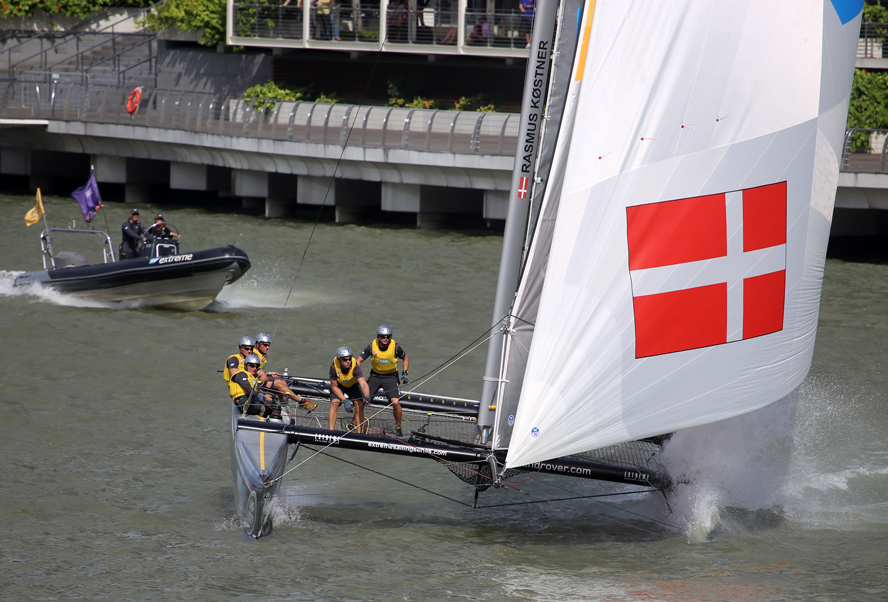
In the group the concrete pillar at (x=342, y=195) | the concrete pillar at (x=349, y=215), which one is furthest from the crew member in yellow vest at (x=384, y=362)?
the concrete pillar at (x=349, y=215)

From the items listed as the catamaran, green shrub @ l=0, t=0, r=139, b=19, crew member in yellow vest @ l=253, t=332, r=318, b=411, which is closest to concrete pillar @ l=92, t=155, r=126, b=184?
green shrub @ l=0, t=0, r=139, b=19

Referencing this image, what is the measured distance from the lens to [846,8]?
31.4 feet

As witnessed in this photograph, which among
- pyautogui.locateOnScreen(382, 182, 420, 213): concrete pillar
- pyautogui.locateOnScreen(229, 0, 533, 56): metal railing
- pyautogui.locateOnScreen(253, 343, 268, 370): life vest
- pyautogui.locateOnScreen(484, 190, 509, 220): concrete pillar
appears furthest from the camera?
pyautogui.locateOnScreen(229, 0, 533, 56): metal railing

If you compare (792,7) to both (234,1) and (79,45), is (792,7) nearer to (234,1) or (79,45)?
(234,1)

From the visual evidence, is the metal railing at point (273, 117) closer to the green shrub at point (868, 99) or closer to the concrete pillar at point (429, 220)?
the concrete pillar at point (429, 220)

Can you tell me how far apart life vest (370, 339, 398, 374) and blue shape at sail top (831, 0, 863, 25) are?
573cm

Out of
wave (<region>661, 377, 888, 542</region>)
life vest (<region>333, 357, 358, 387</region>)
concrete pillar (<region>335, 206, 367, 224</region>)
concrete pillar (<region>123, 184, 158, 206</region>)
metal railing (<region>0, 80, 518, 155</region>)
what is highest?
metal railing (<region>0, 80, 518, 155</region>)

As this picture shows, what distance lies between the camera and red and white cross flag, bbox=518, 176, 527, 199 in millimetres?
10031

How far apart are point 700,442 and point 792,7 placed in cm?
426

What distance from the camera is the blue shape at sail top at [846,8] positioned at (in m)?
9.48

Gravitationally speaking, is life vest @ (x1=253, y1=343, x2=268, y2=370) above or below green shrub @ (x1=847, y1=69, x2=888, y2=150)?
below

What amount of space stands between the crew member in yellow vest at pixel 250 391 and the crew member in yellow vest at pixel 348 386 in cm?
65

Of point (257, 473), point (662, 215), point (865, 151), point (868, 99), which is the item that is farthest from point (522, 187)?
point (868, 99)

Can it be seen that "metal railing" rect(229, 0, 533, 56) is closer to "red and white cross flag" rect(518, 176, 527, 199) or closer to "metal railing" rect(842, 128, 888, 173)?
"metal railing" rect(842, 128, 888, 173)
